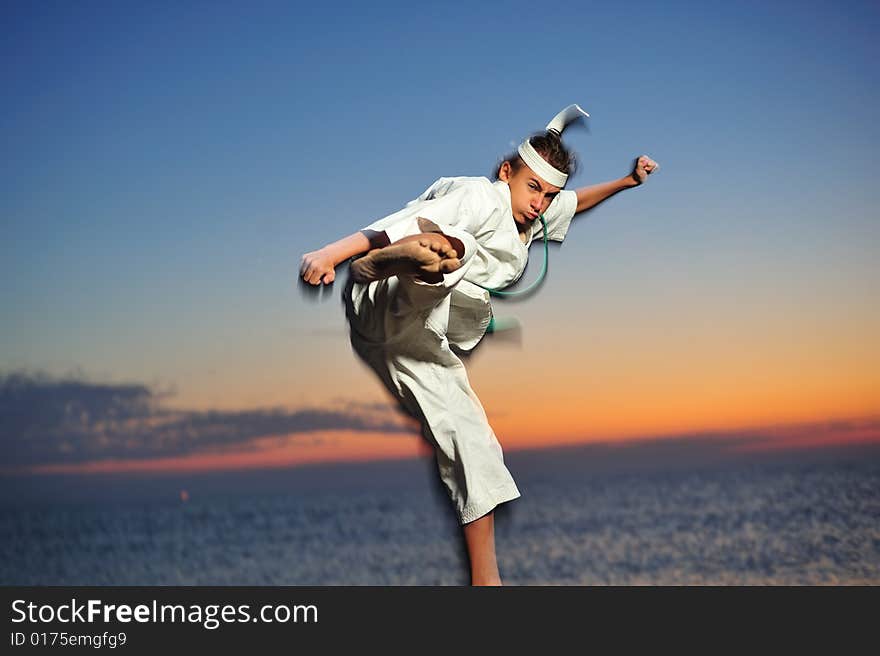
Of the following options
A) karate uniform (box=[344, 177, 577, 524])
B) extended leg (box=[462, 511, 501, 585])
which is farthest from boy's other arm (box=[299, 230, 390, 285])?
extended leg (box=[462, 511, 501, 585])

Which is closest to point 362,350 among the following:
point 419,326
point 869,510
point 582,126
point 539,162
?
point 419,326

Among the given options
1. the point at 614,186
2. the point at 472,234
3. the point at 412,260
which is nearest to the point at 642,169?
the point at 614,186

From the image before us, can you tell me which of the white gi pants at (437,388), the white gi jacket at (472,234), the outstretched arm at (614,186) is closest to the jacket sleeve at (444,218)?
the white gi jacket at (472,234)

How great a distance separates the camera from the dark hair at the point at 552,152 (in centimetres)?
207

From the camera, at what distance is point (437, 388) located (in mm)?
2031

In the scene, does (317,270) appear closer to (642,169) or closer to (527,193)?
(527,193)

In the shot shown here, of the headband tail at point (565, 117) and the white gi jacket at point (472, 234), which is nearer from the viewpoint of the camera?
the white gi jacket at point (472, 234)

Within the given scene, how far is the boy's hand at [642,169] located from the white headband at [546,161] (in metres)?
0.26

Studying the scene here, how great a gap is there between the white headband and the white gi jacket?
7cm

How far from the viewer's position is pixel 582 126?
84.3 inches

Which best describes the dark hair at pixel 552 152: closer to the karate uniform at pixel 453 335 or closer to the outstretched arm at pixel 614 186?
the karate uniform at pixel 453 335

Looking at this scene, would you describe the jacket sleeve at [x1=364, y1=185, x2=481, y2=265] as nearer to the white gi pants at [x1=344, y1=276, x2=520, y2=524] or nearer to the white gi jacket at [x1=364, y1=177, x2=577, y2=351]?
the white gi jacket at [x1=364, y1=177, x2=577, y2=351]

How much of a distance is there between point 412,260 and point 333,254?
5.3 inches
